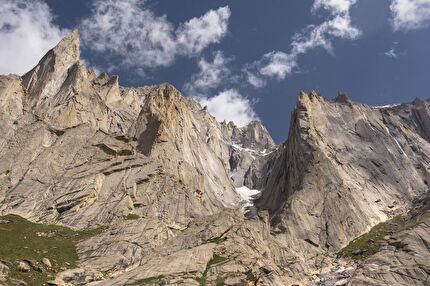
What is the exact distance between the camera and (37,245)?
251ft

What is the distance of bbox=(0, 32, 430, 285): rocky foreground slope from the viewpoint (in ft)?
228

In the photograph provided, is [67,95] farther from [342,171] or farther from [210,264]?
[210,264]

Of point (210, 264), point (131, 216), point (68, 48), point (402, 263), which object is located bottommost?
point (402, 263)

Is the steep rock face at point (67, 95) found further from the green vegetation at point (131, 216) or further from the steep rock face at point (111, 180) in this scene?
the green vegetation at point (131, 216)

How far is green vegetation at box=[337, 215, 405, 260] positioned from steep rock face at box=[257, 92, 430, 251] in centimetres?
278

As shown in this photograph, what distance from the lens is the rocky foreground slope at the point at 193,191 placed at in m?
69.4

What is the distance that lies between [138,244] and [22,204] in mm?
30667

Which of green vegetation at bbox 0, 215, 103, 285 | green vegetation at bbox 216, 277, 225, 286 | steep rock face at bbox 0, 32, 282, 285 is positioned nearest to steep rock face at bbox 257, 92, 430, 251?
steep rock face at bbox 0, 32, 282, 285

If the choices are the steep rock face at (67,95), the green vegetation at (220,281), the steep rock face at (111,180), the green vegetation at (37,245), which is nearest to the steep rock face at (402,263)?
the green vegetation at (220,281)

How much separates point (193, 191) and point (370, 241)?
44249mm

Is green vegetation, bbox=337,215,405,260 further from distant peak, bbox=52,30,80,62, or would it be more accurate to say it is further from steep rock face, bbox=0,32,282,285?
distant peak, bbox=52,30,80,62

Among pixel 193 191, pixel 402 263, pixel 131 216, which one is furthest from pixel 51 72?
pixel 402 263

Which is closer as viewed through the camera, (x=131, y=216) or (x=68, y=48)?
(x=131, y=216)

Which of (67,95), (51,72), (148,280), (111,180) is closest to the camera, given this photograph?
(148,280)
